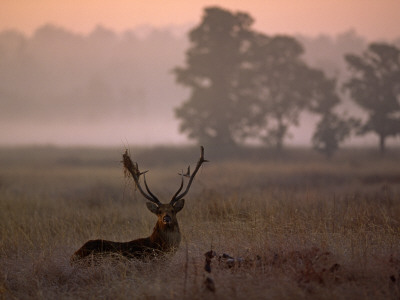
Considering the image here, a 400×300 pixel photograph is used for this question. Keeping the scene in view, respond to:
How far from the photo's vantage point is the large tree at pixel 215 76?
106 ft

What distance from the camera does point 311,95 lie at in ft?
105

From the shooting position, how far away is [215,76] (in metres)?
33.5

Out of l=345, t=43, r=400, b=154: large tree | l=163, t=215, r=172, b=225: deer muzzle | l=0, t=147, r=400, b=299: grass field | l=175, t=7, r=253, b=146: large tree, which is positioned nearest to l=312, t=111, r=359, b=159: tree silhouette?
l=345, t=43, r=400, b=154: large tree

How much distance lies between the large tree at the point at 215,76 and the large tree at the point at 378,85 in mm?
7460

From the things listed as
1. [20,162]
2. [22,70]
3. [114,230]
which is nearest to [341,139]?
[20,162]

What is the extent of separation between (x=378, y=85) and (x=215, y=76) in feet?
35.6

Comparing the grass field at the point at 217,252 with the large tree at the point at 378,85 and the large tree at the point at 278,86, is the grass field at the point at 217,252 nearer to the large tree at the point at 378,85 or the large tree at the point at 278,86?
the large tree at the point at 278,86

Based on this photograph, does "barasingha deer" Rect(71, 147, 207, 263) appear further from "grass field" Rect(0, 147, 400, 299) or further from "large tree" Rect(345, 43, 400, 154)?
"large tree" Rect(345, 43, 400, 154)

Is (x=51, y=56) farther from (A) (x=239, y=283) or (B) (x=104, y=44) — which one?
(A) (x=239, y=283)

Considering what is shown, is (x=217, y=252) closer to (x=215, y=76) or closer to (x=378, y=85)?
(x=215, y=76)

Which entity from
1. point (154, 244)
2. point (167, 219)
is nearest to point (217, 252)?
point (154, 244)

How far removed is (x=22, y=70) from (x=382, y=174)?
330 ft

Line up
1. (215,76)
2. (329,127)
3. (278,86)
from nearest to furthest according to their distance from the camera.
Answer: (329,127)
(278,86)
(215,76)

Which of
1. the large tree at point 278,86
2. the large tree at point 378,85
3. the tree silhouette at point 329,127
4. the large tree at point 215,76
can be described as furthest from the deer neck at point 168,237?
the large tree at point 378,85
